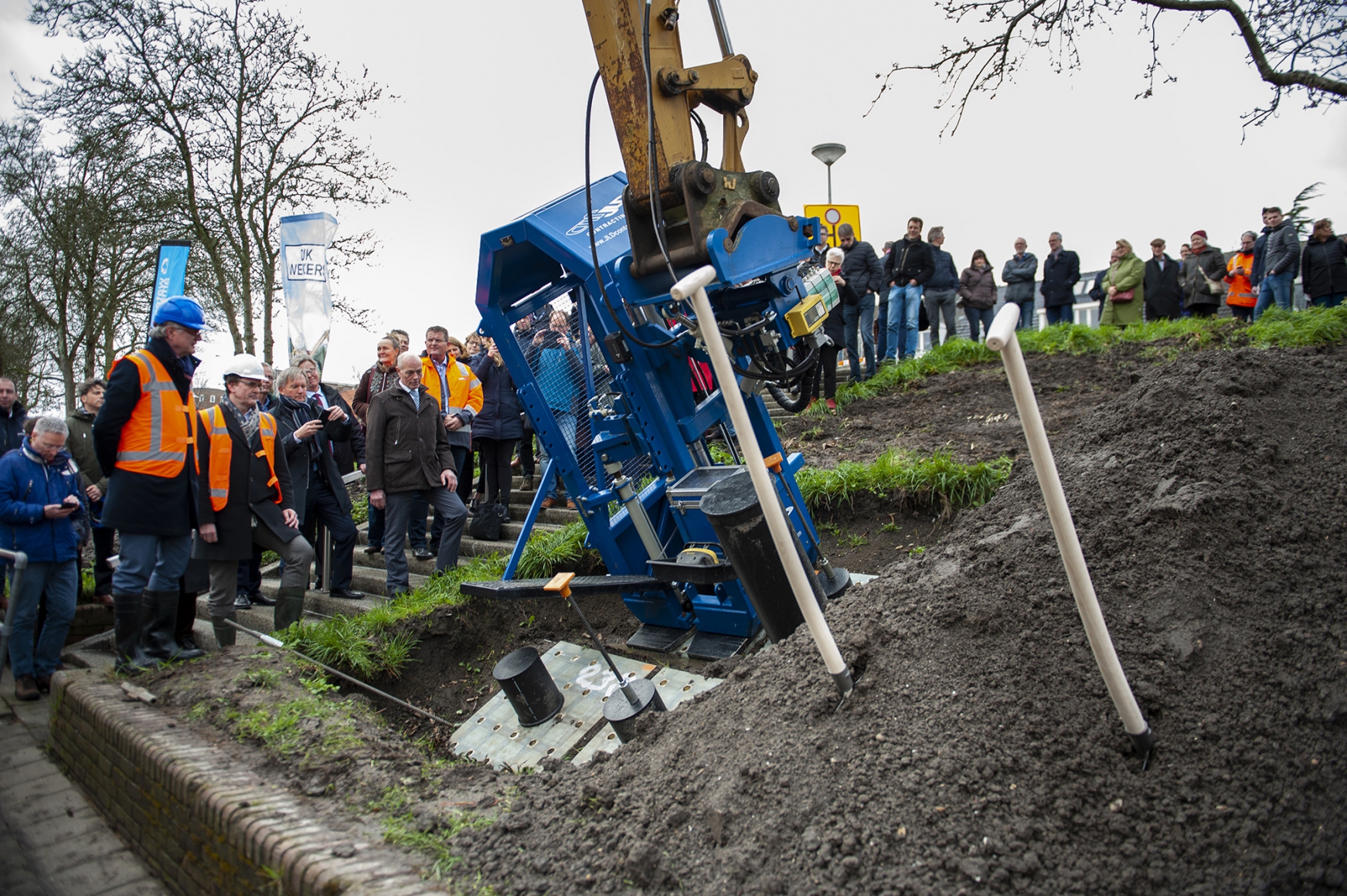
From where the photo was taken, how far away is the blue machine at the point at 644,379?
458cm

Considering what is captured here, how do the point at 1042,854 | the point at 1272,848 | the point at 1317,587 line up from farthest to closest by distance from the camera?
the point at 1317,587 → the point at 1042,854 → the point at 1272,848

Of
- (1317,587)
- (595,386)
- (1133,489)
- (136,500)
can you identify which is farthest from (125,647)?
(1317,587)

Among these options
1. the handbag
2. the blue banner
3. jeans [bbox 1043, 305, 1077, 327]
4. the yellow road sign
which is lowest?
the handbag

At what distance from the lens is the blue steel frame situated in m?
4.58

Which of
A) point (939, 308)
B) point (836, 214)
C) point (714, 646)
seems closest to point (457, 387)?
point (714, 646)

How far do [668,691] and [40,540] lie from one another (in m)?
4.45

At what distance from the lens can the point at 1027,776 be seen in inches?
86.7

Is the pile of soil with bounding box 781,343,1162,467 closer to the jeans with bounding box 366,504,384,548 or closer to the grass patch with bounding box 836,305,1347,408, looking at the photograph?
the grass patch with bounding box 836,305,1347,408

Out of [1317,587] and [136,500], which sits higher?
[136,500]

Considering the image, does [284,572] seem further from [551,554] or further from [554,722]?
[554,722]

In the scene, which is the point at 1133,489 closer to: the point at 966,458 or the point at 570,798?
the point at 570,798

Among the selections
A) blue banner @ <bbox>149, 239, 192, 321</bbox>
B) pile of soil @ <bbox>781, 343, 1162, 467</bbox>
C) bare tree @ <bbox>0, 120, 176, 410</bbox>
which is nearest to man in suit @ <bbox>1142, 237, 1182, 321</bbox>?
pile of soil @ <bbox>781, 343, 1162, 467</bbox>

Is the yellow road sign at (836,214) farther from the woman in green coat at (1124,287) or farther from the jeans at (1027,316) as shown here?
the woman in green coat at (1124,287)

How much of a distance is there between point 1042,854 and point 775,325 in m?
3.15
